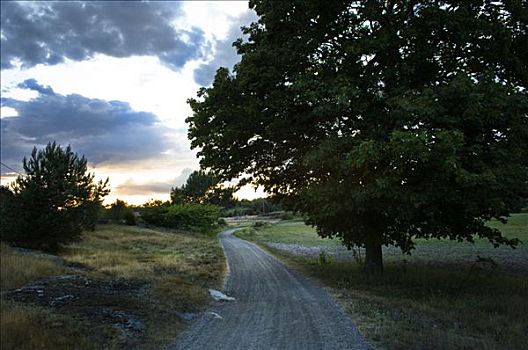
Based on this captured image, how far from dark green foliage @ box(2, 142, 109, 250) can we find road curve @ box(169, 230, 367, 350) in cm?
597

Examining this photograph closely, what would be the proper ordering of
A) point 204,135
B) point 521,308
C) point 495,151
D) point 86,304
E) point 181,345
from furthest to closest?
point 204,135, point 495,151, point 521,308, point 86,304, point 181,345

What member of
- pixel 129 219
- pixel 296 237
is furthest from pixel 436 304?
pixel 129 219

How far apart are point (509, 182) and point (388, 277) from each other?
7.91 m

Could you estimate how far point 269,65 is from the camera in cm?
1816

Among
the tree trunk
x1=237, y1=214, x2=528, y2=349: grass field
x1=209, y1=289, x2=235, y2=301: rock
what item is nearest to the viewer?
x1=237, y1=214, x2=528, y2=349: grass field

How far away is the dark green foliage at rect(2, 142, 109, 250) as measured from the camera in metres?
12.7

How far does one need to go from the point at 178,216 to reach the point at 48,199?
69.6 meters

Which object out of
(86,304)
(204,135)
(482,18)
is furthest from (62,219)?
(482,18)

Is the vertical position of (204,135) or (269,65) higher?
(269,65)

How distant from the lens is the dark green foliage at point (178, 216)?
79.6 meters

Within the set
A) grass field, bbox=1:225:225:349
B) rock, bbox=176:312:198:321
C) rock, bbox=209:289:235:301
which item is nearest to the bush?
grass field, bbox=1:225:225:349

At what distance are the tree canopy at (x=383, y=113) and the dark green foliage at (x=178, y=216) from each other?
203 feet

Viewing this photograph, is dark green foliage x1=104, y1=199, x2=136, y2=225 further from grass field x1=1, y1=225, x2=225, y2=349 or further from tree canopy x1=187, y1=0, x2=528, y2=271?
tree canopy x1=187, y1=0, x2=528, y2=271

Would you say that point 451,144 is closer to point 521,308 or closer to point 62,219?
point 521,308
